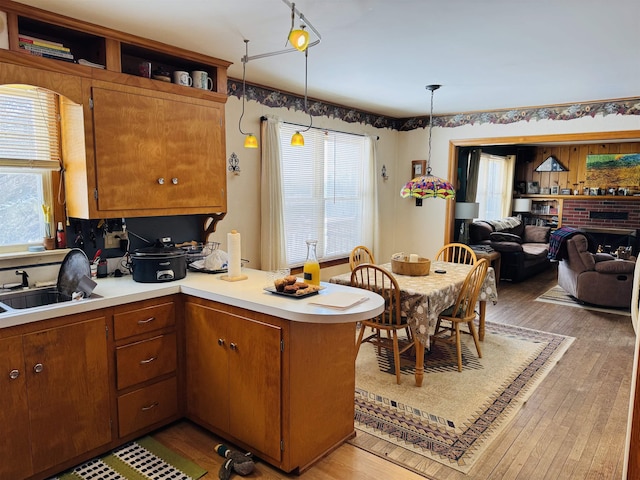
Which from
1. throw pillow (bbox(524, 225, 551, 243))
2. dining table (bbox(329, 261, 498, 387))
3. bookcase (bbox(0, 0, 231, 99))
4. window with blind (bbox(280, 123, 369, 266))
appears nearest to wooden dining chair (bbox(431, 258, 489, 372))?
dining table (bbox(329, 261, 498, 387))

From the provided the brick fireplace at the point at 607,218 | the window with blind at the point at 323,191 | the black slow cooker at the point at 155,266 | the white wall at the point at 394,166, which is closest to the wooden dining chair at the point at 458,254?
the white wall at the point at 394,166

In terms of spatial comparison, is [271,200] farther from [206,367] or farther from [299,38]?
[299,38]

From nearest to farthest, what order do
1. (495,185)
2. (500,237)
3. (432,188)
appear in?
1. (432,188)
2. (500,237)
3. (495,185)

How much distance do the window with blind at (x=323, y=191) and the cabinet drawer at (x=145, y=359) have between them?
216cm

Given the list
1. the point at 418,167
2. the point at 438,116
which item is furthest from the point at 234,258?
the point at 438,116

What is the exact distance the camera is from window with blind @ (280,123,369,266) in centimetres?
478

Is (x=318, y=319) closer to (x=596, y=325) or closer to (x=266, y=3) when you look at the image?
(x=266, y=3)

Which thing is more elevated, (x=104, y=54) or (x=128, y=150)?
(x=104, y=54)

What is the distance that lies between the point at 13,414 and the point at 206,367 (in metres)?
0.95

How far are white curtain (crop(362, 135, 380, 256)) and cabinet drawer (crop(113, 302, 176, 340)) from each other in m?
3.63

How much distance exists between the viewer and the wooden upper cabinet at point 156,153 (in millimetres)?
2666

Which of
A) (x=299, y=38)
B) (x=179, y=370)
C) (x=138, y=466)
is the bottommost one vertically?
(x=138, y=466)

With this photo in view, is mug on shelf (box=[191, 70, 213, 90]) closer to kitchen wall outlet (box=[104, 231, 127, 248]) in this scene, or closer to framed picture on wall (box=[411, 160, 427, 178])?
kitchen wall outlet (box=[104, 231, 127, 248])

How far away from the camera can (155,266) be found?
107 inches
